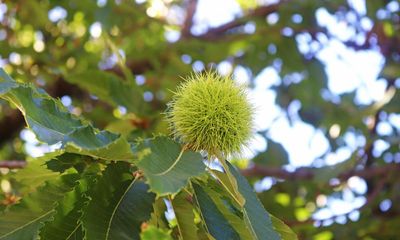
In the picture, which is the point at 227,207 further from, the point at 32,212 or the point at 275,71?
the point at 275,71

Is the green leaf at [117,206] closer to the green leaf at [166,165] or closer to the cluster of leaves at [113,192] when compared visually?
the cluster of leaves at [113,192]

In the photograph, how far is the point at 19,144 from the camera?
147 inches

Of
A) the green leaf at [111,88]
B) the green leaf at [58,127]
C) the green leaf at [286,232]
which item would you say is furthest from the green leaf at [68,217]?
the green leaf at [111,88]

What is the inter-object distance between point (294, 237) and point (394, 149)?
166 cm

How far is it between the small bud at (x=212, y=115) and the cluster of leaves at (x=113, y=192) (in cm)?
10

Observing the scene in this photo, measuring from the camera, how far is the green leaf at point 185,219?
1.24 metres

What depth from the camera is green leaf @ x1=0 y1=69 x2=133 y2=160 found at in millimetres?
950

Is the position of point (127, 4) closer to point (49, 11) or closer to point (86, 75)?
point (49, 11)

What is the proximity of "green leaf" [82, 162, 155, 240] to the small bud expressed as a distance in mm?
167

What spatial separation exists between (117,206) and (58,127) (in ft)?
0.73

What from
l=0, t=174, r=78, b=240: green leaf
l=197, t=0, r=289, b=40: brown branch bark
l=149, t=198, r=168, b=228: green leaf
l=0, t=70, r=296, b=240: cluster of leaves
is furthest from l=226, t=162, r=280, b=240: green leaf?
l=197, t=0, r=289, b=40: brown branch bark

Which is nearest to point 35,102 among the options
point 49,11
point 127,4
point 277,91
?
point 127,4

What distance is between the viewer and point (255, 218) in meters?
1.10

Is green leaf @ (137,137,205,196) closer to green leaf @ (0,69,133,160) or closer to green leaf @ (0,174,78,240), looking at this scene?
green leaf @ (0,69,133,160)
